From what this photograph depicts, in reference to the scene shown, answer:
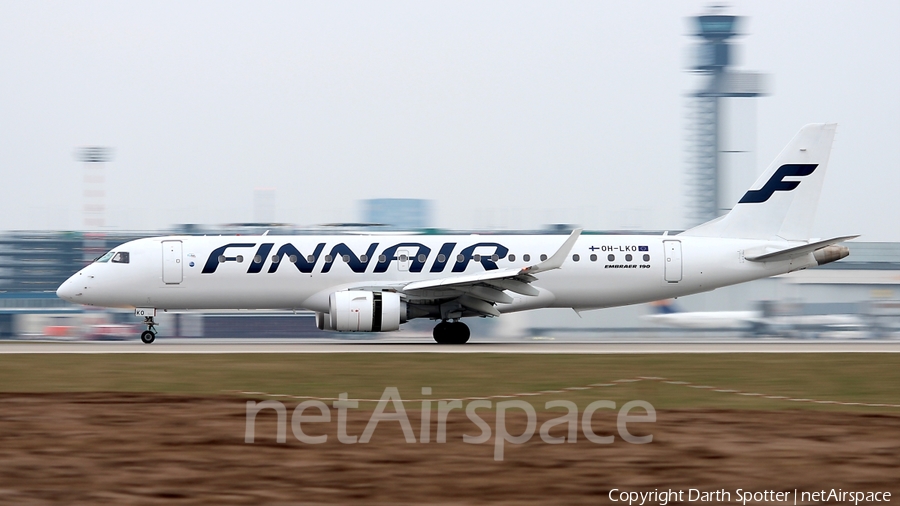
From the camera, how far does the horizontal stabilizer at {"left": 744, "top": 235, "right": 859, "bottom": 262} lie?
98.7 feet

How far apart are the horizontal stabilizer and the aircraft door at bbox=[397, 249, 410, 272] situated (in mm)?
10447

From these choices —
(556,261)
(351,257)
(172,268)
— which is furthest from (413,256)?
(172,268)

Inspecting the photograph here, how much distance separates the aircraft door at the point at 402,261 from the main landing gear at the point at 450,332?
1.97m

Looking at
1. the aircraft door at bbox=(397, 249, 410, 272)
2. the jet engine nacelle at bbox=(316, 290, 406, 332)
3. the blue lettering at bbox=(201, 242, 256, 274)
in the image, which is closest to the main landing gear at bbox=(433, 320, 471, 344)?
the aircraft door at bbox=(397, 249, 410, 272)

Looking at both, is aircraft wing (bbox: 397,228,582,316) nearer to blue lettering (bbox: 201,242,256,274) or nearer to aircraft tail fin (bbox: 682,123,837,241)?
blue lettering (bbox: 201,242,256,274)

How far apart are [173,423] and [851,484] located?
805 cm

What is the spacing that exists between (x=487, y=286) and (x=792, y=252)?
9452 mm

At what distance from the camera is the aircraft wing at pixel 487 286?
28.1 m

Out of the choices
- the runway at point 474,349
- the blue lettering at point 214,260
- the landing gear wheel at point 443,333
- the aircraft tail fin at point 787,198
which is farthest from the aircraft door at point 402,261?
the aircraft tail fin at point 787,198

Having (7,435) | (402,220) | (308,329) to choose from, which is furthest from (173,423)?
(402,220)

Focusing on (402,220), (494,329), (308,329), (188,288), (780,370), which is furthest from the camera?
(402,220)

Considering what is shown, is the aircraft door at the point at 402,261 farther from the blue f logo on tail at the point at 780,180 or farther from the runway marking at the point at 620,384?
the runway marking at the point at 620,384

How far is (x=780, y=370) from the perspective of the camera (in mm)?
21359

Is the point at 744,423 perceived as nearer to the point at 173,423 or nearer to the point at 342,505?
the point at 342,505
